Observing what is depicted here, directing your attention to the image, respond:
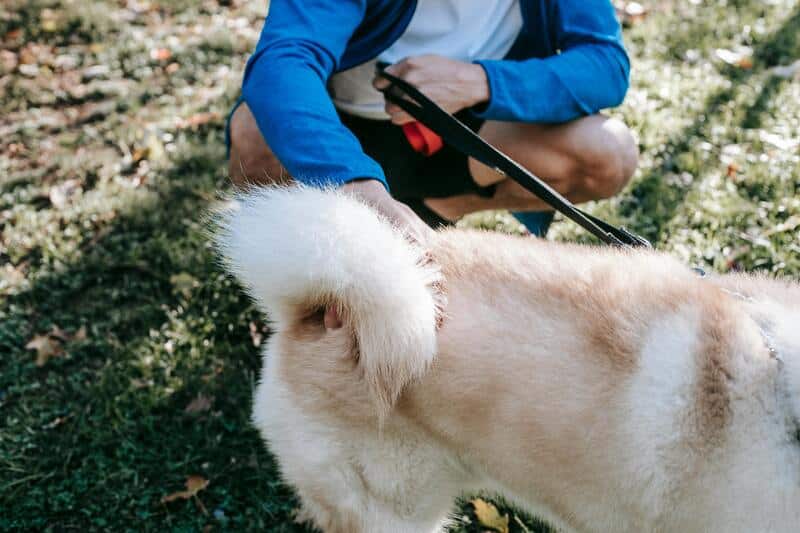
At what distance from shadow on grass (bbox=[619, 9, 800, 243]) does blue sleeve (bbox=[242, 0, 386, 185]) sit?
1.38 m

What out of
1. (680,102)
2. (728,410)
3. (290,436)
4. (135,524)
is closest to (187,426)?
(135,524)

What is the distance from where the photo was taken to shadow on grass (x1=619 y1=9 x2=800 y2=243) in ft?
8.66

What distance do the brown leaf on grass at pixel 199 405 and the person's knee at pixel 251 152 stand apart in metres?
0.65

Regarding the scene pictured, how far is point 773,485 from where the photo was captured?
1.17 meters

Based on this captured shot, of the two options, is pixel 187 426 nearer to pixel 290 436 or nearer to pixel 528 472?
pixel 290 436

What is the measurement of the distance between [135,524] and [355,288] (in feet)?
3.63

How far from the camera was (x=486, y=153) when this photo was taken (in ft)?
5.39

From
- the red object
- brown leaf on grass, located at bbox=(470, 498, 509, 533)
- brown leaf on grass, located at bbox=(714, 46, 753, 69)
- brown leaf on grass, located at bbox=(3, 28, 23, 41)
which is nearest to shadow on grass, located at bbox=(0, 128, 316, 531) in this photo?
brown leaf on grass, located at bbox=(470, 498, 509, 533)

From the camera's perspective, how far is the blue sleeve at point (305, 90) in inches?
59.9

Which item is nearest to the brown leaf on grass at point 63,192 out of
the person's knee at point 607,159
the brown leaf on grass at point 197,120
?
the brown leaf on grass at point 197,120

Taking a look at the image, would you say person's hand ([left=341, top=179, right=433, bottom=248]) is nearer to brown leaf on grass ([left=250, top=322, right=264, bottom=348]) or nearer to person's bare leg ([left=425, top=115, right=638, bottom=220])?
person's bare leg ([left=425, top=115, right=638, bottom=220])

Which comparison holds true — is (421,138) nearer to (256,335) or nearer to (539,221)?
(539,221)

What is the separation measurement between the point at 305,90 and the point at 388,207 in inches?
13.9

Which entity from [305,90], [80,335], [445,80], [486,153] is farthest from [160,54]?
[486,153]
